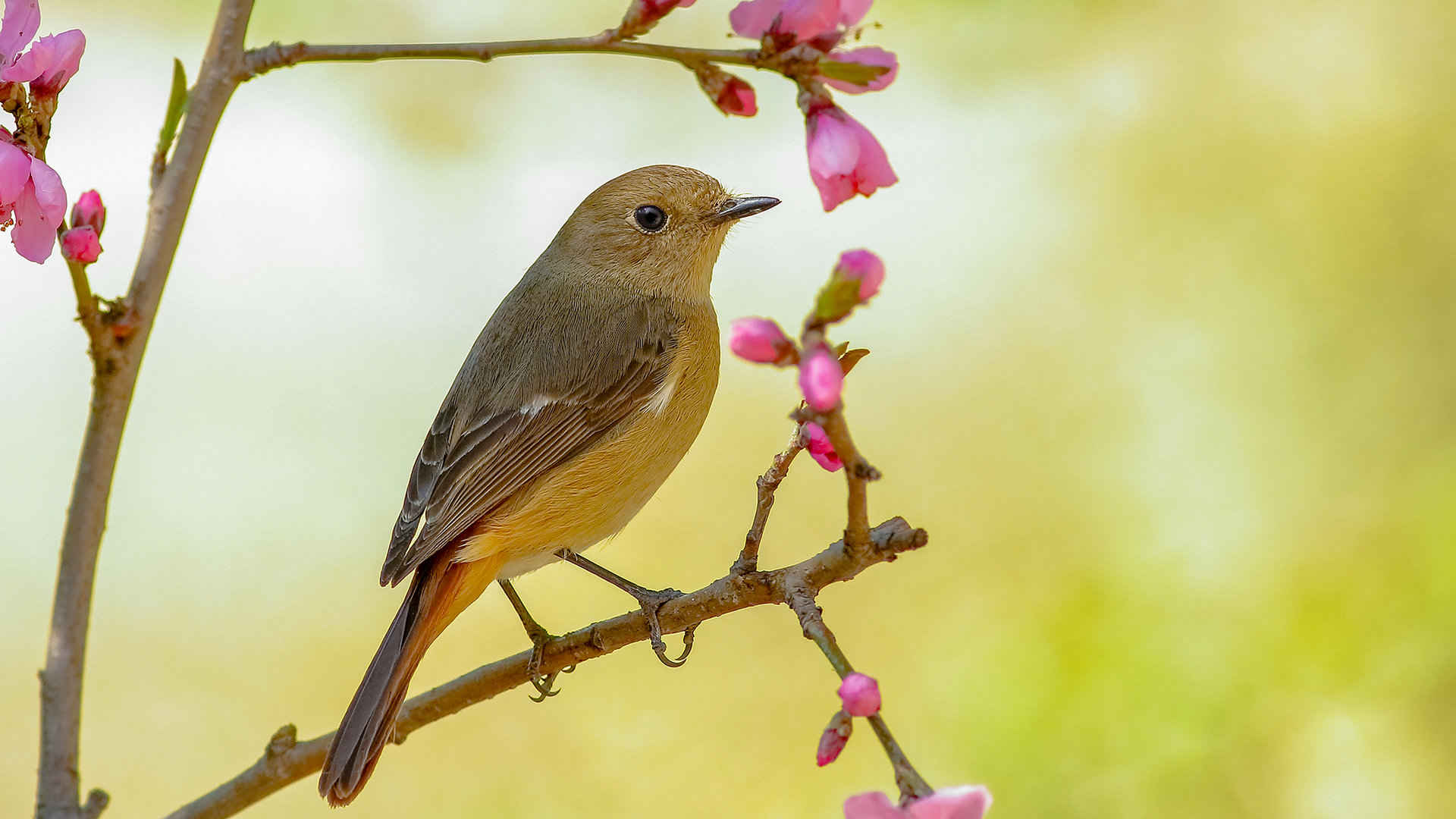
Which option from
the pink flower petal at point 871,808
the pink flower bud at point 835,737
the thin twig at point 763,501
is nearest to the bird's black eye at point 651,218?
the thin twig at point 763,501

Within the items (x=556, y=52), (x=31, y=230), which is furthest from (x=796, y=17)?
(x=31, y=230)

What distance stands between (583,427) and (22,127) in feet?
3.97

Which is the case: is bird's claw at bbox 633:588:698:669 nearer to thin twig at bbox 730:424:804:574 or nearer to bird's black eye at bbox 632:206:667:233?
thin twig at bbox 730:424:804:574

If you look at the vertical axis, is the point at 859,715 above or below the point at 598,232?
below

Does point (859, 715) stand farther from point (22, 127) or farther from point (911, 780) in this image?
point (22, 127)

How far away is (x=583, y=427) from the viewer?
2.40 m

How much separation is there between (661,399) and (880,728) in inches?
54.4

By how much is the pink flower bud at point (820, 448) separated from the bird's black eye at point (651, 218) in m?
1.40

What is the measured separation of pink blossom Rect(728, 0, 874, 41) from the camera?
1.20 meters

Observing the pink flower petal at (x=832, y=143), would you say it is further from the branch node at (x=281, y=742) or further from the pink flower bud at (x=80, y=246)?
the branch node at (x=281, y=742)

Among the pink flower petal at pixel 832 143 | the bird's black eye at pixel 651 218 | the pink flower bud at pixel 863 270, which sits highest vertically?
the bird's black eye at pixel 651 218

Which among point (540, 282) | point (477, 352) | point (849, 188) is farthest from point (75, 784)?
point (540, 282)

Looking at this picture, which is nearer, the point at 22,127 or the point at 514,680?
the point at 22,127

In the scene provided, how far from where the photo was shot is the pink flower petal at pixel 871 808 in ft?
3.34
